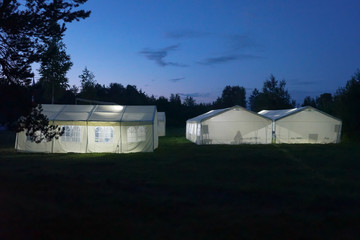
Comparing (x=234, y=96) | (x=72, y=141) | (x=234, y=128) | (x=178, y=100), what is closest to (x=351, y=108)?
(x=234, y=128)

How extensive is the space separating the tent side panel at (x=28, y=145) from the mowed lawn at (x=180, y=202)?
226 inches

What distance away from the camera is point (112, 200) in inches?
272

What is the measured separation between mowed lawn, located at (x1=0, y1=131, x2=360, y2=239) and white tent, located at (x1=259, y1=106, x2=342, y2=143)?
12672 millimetres

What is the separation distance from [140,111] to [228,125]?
7567mm

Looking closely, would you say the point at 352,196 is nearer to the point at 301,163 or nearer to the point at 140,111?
the point at 301,163

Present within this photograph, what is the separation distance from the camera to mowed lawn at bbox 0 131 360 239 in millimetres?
4941

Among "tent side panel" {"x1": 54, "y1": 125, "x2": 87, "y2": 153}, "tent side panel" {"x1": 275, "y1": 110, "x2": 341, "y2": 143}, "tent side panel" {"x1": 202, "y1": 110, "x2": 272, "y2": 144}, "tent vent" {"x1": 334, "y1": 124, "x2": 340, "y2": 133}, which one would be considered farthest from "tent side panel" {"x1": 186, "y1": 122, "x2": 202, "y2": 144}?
"tent vent" {"x1": 334, "y1": 124, "x2": 340, "y2": 133}

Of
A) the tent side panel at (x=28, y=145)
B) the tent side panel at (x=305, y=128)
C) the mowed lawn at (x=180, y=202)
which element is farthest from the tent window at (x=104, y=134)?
the tent side panel at (x=305, y=128)

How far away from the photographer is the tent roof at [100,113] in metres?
17.4

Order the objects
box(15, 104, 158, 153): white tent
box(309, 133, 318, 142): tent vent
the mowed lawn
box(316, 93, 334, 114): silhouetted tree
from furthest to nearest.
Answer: box(316, 93, 334, 114): silhouetted tree < box(309, 133, 318, 142): tent vent < box(15, 104, 158, 153): white tent < the mowed lawn

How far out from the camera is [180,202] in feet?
22.4

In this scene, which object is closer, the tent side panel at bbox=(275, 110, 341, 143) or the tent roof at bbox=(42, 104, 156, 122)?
the tent roof at bbox=(42, 104, 156, 122)

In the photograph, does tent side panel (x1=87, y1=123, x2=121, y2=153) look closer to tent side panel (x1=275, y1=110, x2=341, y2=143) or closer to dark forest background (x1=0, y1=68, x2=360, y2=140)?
dark forest background (x1=0, y1=68, x2=360, y2=140)

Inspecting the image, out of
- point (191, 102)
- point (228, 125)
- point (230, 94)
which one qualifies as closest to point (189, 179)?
point (228, 125)
